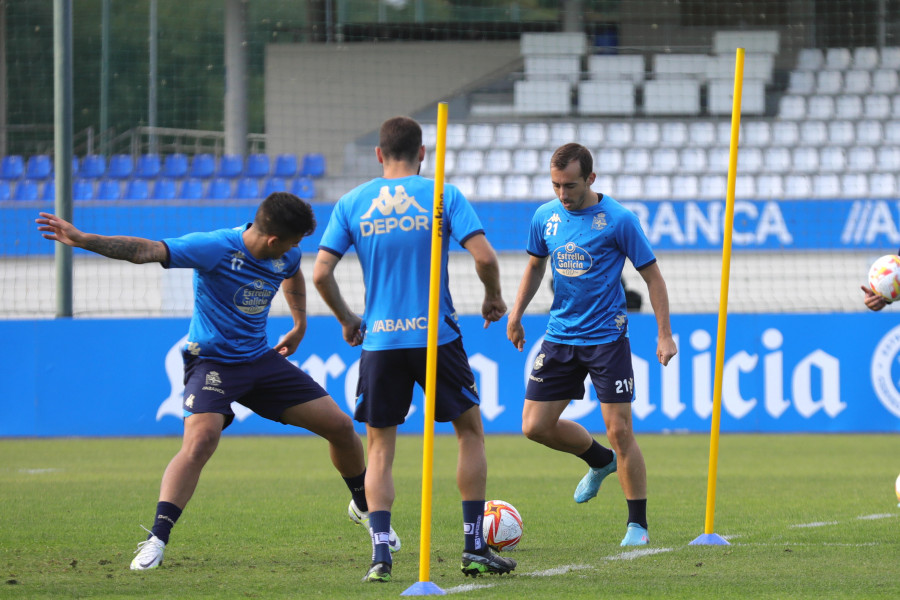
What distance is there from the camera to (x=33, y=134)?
80.1ft

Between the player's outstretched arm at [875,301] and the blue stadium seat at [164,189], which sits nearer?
the player's outstretched arm at [875,301]

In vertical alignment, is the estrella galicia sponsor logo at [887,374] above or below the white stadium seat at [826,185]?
below

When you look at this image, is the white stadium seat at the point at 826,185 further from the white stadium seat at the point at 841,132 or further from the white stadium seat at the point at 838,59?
the white stadium seat at the point at 838,59

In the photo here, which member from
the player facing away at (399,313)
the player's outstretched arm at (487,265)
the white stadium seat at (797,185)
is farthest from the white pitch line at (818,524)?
the white stadium seat at (797,185)

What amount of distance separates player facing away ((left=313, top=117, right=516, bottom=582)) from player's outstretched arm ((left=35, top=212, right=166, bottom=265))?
0.79 metres

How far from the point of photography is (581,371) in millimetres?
6059

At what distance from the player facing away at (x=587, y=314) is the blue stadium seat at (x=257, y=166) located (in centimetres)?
1427

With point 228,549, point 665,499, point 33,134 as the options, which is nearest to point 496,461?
point 665,499

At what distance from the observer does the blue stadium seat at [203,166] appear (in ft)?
66.2

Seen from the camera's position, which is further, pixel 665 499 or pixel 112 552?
pixel 665 499

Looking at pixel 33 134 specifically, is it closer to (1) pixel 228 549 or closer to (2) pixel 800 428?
(2) pixel 800 428

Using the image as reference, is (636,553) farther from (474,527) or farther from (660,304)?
(660,304)

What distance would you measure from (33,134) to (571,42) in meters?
11.7

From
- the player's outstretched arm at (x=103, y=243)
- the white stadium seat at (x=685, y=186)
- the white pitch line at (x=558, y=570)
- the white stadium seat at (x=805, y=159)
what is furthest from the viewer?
the white stadium seat at (x=805, y=159)
